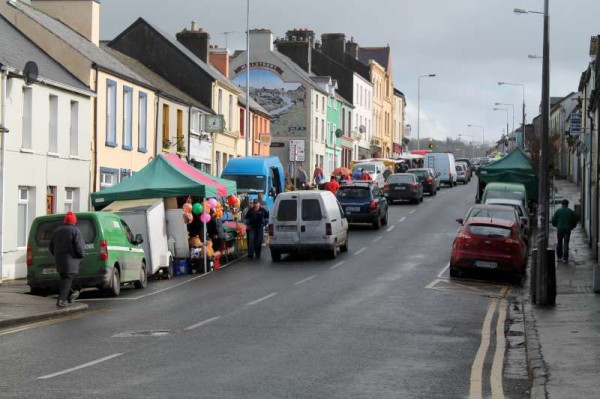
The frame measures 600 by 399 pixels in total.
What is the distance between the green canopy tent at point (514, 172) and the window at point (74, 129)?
20.1 meters

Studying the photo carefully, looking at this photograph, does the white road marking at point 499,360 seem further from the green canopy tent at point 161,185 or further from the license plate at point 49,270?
the green canopy tent at point 161,185

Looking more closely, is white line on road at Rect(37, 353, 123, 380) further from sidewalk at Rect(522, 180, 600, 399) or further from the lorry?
the lorry

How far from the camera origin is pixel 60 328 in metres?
17.8

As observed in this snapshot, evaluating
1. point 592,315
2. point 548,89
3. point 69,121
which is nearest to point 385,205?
point 69,121

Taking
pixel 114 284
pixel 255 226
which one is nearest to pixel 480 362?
pixel 114 284

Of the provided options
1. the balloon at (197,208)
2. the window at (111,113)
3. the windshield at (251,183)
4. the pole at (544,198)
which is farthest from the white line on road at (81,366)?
the windshield at (251,183)

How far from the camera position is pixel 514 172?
152 ft

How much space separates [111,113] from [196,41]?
20.5 metres

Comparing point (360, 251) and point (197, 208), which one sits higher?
point (197, 208)

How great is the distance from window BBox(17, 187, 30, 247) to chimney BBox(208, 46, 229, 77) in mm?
33004

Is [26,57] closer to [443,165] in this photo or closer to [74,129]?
[74,129]

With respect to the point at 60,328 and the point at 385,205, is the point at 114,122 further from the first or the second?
the point at 60,328

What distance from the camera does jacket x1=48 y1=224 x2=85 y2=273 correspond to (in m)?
21.1

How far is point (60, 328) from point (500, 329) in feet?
24.7
